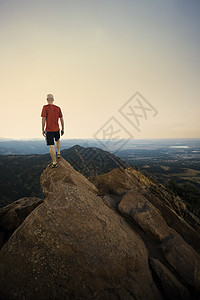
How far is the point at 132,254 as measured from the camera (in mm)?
7148

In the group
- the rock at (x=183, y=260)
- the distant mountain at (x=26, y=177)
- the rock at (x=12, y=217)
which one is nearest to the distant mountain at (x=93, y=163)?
the distant mountain at (x=26, y=177)

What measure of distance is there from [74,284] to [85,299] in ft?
2.29

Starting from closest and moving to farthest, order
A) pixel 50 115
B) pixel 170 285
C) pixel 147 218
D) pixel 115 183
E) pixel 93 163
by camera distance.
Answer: pixel 170 285
pixel 147 218
pixel 50 115
pixel 115 183
pixel 93 163

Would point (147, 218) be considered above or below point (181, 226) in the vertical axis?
above

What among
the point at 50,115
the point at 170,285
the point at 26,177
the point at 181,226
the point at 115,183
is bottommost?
the point at 26,177

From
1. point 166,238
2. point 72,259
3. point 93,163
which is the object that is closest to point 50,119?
point 72,259

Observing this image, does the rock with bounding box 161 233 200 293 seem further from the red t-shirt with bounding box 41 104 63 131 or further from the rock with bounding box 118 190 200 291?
the red t-shirt with bounding box 41 104 63 131

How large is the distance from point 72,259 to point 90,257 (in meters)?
0.87

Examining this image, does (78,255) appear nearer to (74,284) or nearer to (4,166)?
(74,284)

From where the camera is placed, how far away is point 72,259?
626cm

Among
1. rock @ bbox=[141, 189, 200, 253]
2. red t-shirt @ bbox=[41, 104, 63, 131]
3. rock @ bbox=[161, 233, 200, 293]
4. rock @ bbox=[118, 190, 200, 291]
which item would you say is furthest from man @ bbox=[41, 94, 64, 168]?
rock @ bbox=[141, 189, 200, 253]

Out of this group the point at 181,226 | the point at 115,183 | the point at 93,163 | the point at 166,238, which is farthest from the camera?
the point at 93,163

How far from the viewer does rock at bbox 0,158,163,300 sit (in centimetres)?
572

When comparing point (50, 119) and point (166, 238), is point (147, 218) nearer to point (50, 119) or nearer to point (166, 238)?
point (166, 238)
